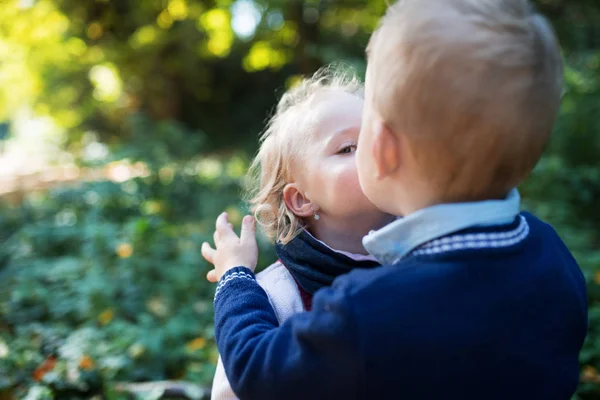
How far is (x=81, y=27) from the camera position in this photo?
36.9 ft

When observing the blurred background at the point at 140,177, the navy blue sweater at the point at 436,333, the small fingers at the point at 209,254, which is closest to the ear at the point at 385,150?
the navy blue sweater at the point at 436,333

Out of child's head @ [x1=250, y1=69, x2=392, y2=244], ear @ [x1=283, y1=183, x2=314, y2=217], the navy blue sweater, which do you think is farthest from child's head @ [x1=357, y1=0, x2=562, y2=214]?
ear @ [x1=283, y1=183, x2=314, y2=217]

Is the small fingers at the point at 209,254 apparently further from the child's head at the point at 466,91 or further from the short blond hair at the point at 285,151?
the child's head at the point at 466,91

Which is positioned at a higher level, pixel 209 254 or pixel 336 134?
pixel 336 134

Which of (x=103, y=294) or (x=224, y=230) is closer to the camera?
(x=224, y=230)

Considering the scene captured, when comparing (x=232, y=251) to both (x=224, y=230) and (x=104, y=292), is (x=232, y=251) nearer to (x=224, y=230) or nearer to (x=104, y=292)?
(x=224, y=230)

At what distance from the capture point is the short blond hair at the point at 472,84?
924mm

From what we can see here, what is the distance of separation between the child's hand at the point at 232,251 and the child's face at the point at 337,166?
174 mm

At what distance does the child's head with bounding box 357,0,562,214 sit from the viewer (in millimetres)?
925

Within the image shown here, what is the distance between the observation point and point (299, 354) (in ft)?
3.25

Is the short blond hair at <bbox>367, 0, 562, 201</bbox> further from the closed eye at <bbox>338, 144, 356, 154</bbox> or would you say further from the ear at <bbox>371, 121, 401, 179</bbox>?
the closed eye at <bbox>338, 144, 356, 154</bbox>

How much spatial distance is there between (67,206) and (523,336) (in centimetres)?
561

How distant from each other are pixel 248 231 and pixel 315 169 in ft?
0.73

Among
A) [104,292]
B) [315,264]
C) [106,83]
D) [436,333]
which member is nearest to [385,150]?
[436,333]
